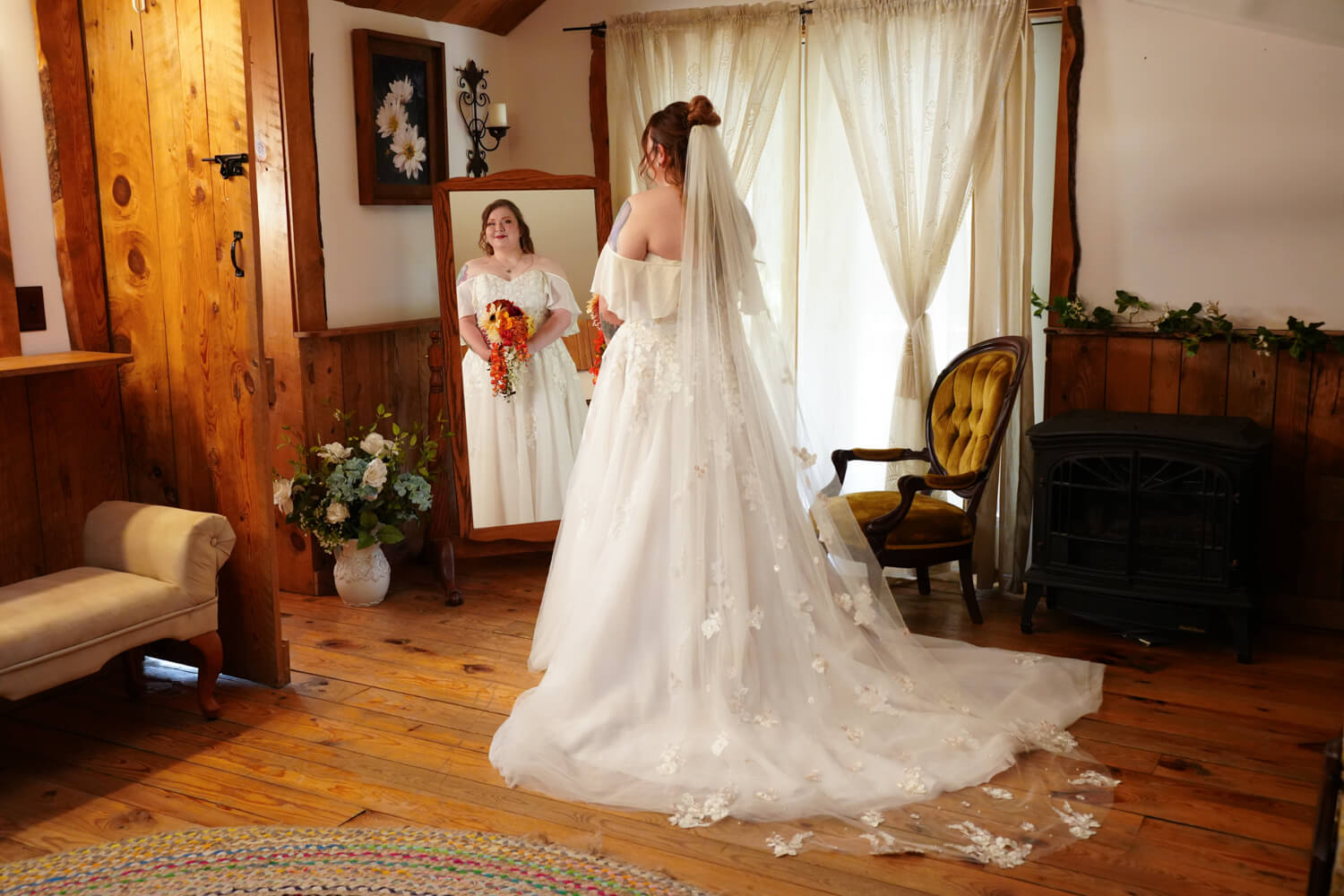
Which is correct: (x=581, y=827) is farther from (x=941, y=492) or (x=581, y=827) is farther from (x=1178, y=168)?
→ (x=1178, y=168)

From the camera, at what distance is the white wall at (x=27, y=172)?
131 inches

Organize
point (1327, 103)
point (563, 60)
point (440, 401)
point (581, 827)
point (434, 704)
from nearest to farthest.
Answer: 1. point (581, 827)
2. point (434, 704)
3. point (1327, 103)
4. point (440, 401)
5. point (563, 60)

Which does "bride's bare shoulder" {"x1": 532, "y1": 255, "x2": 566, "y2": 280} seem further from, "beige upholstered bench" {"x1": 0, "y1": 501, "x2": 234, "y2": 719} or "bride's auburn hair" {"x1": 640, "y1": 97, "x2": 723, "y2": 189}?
"beige upholstered bench" {"x1": 0, "y1": 501, "x2": 234, "y2": 719}

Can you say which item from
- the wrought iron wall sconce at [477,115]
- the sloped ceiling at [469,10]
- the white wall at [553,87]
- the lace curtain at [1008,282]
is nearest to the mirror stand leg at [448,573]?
the wrought iron wall sconce at [477,115]

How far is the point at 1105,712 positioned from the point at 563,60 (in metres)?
3.53

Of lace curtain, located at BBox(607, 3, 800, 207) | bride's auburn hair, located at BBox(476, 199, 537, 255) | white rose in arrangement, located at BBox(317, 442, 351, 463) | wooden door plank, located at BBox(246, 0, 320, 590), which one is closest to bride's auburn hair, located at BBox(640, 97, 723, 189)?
bride's auburn hair, located at BBox(476, 199, 537, 255)

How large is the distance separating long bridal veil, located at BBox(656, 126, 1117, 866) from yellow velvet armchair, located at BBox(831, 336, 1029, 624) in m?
0.54

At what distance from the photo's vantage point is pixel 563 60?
505 centimetres

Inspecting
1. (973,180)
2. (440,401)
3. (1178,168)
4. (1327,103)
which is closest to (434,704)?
(440,401)

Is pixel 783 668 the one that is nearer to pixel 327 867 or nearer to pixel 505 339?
pixel 327 867

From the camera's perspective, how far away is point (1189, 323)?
13.0 feet

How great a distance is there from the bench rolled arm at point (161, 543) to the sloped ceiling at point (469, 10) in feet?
7.41

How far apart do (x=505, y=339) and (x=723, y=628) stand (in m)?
1.77

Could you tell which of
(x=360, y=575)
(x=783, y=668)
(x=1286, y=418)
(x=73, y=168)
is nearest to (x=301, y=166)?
(x=73, y=168)
